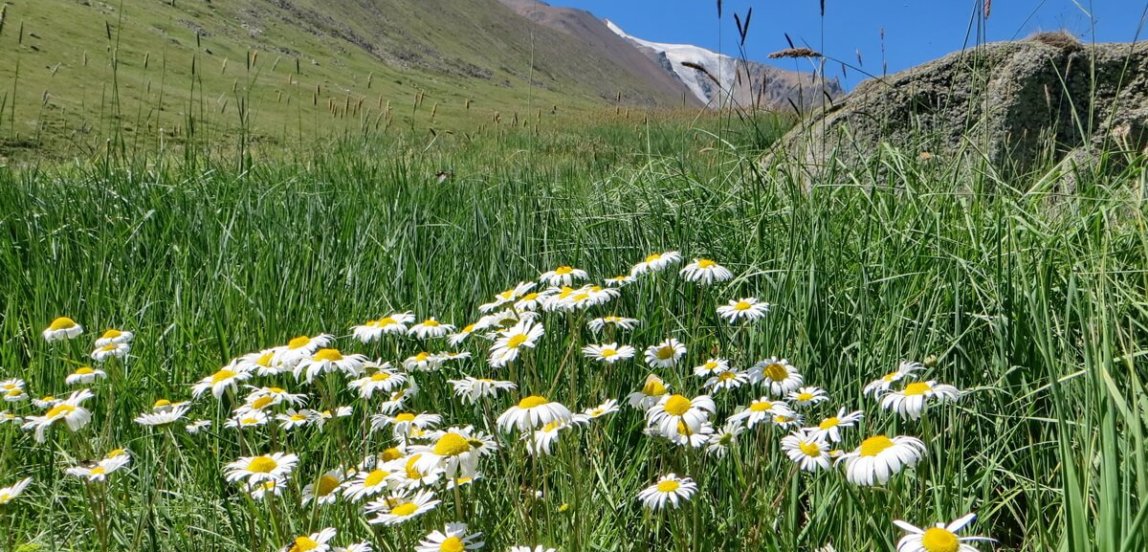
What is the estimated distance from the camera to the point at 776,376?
1.39m

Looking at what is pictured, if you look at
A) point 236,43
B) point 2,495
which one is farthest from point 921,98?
point 236,43

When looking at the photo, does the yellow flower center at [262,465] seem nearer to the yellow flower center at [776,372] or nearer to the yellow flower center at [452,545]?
the yellow flower center at [452,545]

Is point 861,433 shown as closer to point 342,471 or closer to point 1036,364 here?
point 1036,364

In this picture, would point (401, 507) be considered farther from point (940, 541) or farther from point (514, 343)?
point (940, 541)

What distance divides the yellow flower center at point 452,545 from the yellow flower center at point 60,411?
0.75 m

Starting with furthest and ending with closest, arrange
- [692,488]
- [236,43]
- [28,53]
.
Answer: [236,43] < [28,53] < [692,488]

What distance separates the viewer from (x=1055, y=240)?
2.09 metres

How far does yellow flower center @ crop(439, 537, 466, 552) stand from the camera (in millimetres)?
1045

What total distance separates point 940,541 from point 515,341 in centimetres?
72

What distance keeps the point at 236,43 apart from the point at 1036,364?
208ft

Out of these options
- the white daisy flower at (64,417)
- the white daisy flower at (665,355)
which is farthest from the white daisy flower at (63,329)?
the white daisy flower at (665,355)

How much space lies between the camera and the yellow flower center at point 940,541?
34.1 inches

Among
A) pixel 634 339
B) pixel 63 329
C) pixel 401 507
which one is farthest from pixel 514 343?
pixel 63 329

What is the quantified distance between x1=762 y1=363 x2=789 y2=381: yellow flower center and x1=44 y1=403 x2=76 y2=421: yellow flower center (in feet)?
3.83
